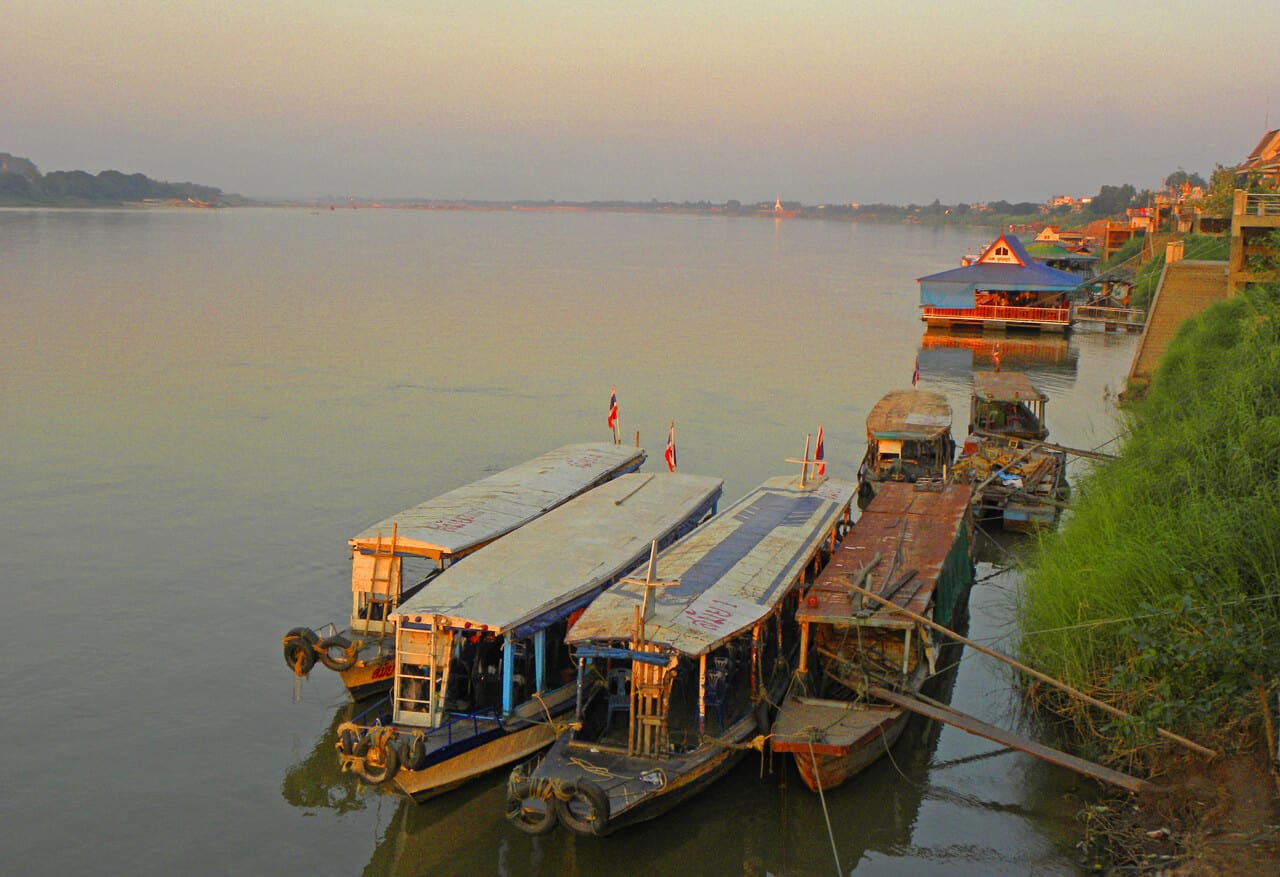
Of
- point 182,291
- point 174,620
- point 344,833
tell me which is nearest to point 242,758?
point 344,833

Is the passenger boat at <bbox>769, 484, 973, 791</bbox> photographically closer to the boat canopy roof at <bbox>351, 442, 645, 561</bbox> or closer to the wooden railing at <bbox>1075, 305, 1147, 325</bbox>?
the boat canopy roof at <bbox>351, 442, 645, 561</bbox>

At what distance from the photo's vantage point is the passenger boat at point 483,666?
1161 centimetres

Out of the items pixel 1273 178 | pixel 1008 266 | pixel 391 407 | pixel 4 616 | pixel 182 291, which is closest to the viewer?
pixel 4 616

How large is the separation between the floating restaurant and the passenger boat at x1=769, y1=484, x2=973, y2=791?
120 ft

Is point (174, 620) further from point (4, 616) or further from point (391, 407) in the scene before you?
point (391, 407)

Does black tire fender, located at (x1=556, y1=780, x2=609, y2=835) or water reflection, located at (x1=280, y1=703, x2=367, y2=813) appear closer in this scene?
black tire fender, located at (x1=556, y1=780, x2=609, y2=835)

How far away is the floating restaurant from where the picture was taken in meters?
50.0

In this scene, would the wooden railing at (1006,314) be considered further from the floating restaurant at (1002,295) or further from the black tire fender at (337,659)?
the black tire fender at (337,659)

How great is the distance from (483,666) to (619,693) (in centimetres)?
162

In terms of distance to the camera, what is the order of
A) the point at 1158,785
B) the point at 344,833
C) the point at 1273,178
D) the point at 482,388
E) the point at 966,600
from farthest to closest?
the point at 1273,178 → the point at 482,388 → the point at 966,600 → the point at 344,833 → the point at 1158,785

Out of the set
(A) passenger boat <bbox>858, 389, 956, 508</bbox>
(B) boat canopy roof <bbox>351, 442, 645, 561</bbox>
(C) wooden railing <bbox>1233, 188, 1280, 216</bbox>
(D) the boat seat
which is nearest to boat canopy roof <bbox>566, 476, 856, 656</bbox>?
(D) the boat seat

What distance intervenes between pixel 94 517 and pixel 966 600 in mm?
15291

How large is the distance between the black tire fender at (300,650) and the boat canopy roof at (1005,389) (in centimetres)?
1734

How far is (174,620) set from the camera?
1719cm
